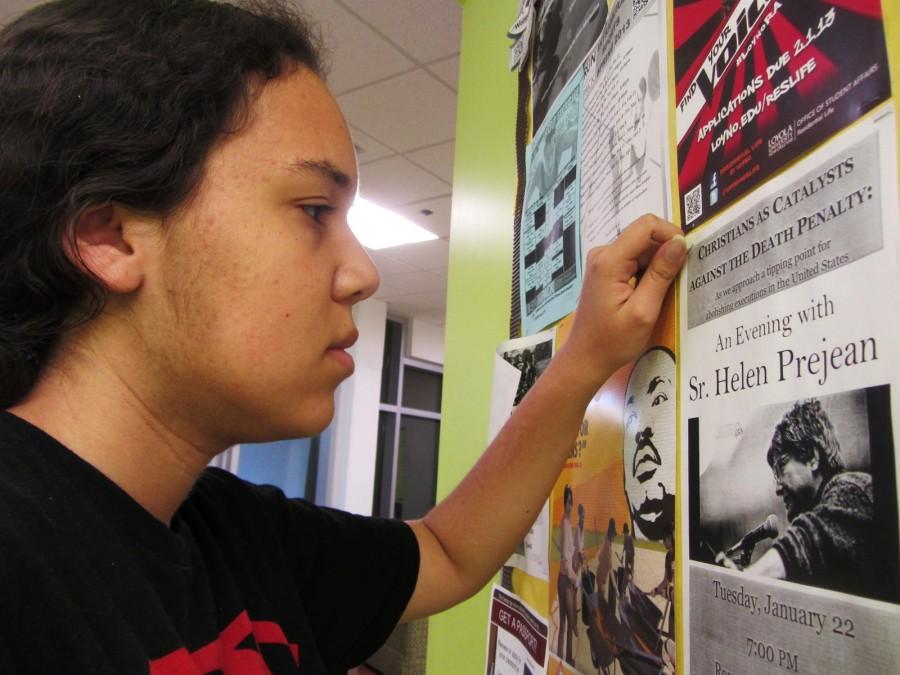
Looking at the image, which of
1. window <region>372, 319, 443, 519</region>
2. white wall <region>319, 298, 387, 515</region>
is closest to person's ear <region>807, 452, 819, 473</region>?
white wall <region>319, 298, 387, 515</region>

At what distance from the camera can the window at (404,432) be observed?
595 centimetres

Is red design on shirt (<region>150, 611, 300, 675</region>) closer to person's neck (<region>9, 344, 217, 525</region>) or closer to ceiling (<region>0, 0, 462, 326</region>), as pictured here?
person's neck (<region>9, 344, 217, 525</region>)

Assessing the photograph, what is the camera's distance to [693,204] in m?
0.42

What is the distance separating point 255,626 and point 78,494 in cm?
20

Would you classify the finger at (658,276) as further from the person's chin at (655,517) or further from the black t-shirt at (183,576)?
the black t-shirt at (183,576)

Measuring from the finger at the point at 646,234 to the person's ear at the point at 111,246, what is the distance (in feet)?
1.26

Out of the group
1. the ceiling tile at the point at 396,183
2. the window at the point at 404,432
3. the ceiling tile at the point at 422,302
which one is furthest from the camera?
the window at the point at 404,432

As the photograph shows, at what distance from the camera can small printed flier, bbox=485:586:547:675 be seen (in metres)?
0.60

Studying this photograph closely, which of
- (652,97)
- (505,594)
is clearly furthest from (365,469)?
→ (652,97)

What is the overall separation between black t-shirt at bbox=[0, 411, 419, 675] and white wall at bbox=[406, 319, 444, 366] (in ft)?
17.6

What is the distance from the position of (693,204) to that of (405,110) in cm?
238

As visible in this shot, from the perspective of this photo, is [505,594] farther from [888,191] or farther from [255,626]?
[888,191]

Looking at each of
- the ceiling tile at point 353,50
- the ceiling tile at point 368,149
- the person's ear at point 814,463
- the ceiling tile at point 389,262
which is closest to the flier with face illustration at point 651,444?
the person's ear at point 814,463

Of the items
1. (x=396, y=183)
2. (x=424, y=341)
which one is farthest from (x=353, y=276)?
(x=424, y=341)
